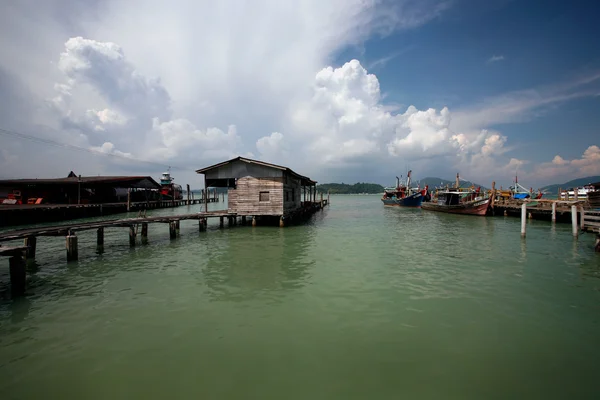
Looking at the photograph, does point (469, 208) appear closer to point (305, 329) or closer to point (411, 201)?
point (411, 201)

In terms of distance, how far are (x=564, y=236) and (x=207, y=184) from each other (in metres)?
28.2

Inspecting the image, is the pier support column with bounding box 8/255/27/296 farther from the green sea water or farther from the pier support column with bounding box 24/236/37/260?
the pier support column with bounding box 24/236/37/260

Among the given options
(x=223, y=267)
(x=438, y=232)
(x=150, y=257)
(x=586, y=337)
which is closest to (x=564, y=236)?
(x=438, y=232)

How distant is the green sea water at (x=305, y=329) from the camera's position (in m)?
5.11

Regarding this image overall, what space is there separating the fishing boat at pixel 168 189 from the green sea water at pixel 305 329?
1914 inches

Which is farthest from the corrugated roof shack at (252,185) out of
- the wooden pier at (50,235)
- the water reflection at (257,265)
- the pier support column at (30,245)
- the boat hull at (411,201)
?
the boat hull at (411,201)

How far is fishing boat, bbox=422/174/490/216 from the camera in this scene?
34022 millimetres

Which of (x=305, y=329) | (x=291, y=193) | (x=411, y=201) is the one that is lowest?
(x=305, y=329)

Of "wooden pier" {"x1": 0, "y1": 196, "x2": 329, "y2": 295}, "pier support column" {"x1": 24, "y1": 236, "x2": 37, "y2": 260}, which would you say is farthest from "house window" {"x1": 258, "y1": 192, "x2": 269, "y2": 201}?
"pier support column" {"x1": 24, "y1": 236, "x2": 37, "y2": 260}

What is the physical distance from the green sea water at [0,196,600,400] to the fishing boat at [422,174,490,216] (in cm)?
2191

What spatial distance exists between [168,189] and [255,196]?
43176 millimetres

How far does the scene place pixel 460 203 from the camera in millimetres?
40438

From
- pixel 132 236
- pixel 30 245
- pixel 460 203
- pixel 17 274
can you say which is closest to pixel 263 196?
pixel 132 236

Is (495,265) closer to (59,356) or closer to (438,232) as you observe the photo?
(438,232)
